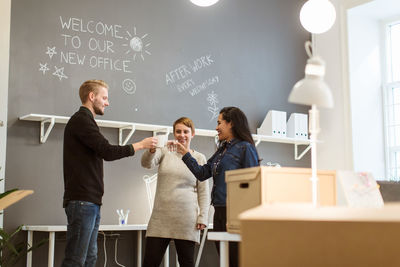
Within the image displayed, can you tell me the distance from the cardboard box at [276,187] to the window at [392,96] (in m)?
3.34

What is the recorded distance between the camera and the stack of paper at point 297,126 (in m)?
5.18

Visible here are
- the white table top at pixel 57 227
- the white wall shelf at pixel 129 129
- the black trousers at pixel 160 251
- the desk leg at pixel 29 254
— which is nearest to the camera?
the black trousers at pixel 160 251

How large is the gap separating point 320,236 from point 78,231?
187 cm

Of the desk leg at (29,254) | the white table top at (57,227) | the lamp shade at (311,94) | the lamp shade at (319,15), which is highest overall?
the lamp shade at (319,15)

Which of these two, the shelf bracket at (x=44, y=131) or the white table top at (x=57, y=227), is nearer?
the white table top at (x=57, y=227)

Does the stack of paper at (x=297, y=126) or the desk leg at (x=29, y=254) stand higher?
the stack of paper at (x=297, y=126)

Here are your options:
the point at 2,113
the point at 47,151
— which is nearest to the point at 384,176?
the point at 47,151

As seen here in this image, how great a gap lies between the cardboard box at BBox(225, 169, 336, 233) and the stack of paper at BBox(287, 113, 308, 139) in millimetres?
3012

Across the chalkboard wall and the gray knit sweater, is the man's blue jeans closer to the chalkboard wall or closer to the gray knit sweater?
the gray knit sweater

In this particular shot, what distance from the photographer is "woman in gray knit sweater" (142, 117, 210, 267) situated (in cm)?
331

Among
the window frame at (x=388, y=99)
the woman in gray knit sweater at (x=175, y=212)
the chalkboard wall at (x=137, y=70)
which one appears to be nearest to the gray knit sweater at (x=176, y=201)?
the woman in gray knit sweater at (x=175, y=212)

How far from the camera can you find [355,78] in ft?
17.2

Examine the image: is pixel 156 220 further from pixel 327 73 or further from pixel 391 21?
pixel 391 21

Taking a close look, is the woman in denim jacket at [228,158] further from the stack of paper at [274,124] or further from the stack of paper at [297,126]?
the stack of paper at [297,126]
